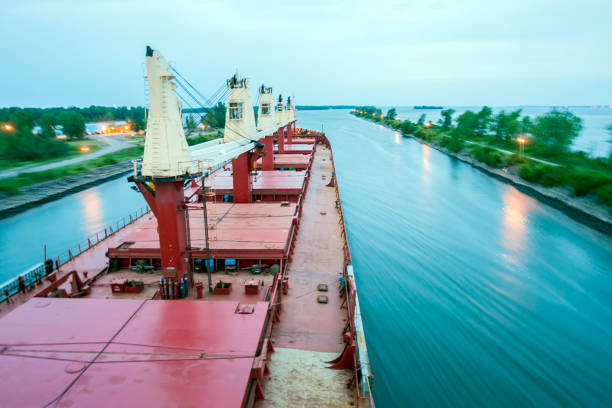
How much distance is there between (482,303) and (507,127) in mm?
71498

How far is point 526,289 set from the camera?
20.5 meters

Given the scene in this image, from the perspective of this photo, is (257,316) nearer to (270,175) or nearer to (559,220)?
(270,175)

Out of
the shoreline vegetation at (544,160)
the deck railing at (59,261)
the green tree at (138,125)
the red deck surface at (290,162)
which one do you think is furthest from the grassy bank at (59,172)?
the green tree at (138,125)

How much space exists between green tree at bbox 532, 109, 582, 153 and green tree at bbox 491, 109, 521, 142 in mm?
14913

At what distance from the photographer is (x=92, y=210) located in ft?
131

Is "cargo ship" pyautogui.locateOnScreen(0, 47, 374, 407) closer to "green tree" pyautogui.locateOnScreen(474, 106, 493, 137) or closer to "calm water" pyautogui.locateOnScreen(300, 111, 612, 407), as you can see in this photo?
"calm water" pyautogui.locateOnScreen(300, 111, 612, 407)

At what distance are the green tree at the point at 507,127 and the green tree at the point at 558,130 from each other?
1491 cm

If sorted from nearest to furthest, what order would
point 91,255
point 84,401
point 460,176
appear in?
point 84,401
point 91,255
point 460,176

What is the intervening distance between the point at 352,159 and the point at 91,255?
58236mm

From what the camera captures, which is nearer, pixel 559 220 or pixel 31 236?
pixel 31 236

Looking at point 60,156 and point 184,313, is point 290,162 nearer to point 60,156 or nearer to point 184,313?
point 184,313

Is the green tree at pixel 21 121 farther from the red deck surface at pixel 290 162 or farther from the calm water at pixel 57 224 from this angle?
the red deck surface at pixel 290 162

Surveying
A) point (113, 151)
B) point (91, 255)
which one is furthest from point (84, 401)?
point (113, 151)

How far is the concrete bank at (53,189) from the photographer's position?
3972 cm
